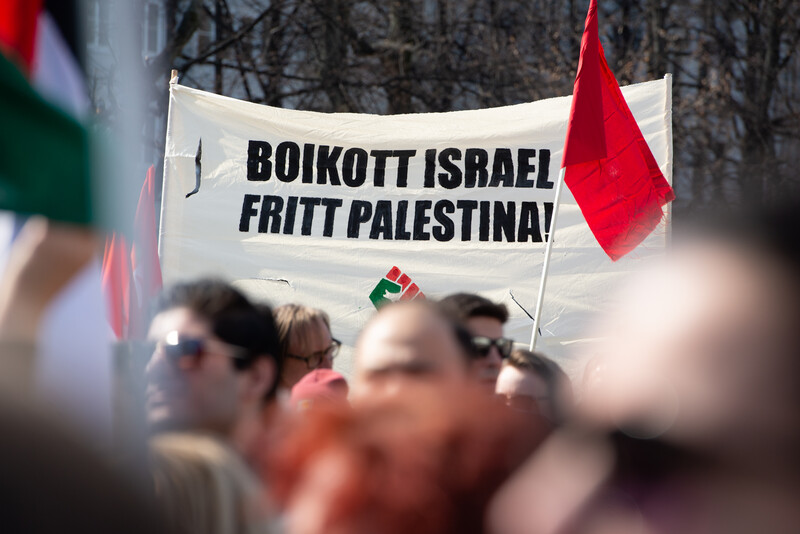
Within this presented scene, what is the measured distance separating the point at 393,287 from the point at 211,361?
12.1 ft

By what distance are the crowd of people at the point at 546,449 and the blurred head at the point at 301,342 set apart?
1.24m

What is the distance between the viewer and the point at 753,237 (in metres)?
0.80

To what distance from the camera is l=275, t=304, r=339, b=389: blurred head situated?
2.86 meters

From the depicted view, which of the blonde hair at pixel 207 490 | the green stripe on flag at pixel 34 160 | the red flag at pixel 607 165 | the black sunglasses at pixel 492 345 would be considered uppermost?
the red flag at pixel 607 165

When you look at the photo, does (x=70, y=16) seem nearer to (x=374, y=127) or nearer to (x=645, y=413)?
(x=645, y=413)

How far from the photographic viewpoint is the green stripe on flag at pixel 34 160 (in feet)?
3.48

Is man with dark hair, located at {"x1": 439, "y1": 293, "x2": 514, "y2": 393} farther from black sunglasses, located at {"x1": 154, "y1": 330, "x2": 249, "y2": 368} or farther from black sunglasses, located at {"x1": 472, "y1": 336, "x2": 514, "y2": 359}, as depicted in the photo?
black sunglasses, located at {"x1": 154, "y1": 330, "x2": 249, "y2": 368}

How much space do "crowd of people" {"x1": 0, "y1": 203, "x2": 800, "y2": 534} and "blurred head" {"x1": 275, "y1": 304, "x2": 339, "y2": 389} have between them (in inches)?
49.0

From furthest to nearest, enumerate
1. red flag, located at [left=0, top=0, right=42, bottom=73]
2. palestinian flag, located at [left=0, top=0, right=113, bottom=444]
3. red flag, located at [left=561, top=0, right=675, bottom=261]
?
red flag, located at [left=561, top=0, right=675, bottom=261]
red flag, located at [left=0, top=0, right=42, bottom=73]
palestinian flag, located at [left=0, top=0, right=113, bottom=444]

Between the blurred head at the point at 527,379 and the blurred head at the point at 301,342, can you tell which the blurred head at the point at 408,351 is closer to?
the blurred head at the point at 301,342

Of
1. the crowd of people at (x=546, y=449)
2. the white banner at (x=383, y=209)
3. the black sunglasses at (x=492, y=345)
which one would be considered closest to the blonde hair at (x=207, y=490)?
the crowd of people at (x=546, y=449)

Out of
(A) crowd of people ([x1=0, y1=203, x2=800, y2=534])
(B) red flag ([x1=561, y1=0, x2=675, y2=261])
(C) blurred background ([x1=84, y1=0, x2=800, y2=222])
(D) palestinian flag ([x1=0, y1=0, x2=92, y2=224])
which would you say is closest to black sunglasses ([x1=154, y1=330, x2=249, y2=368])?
(A) crowd of people ([x1=0, y1=203, x2=800, y2=534])

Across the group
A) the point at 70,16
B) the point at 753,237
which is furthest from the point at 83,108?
the point at 753,237

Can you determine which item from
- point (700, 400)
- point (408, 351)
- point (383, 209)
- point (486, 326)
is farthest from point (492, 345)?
point (383, 209)
